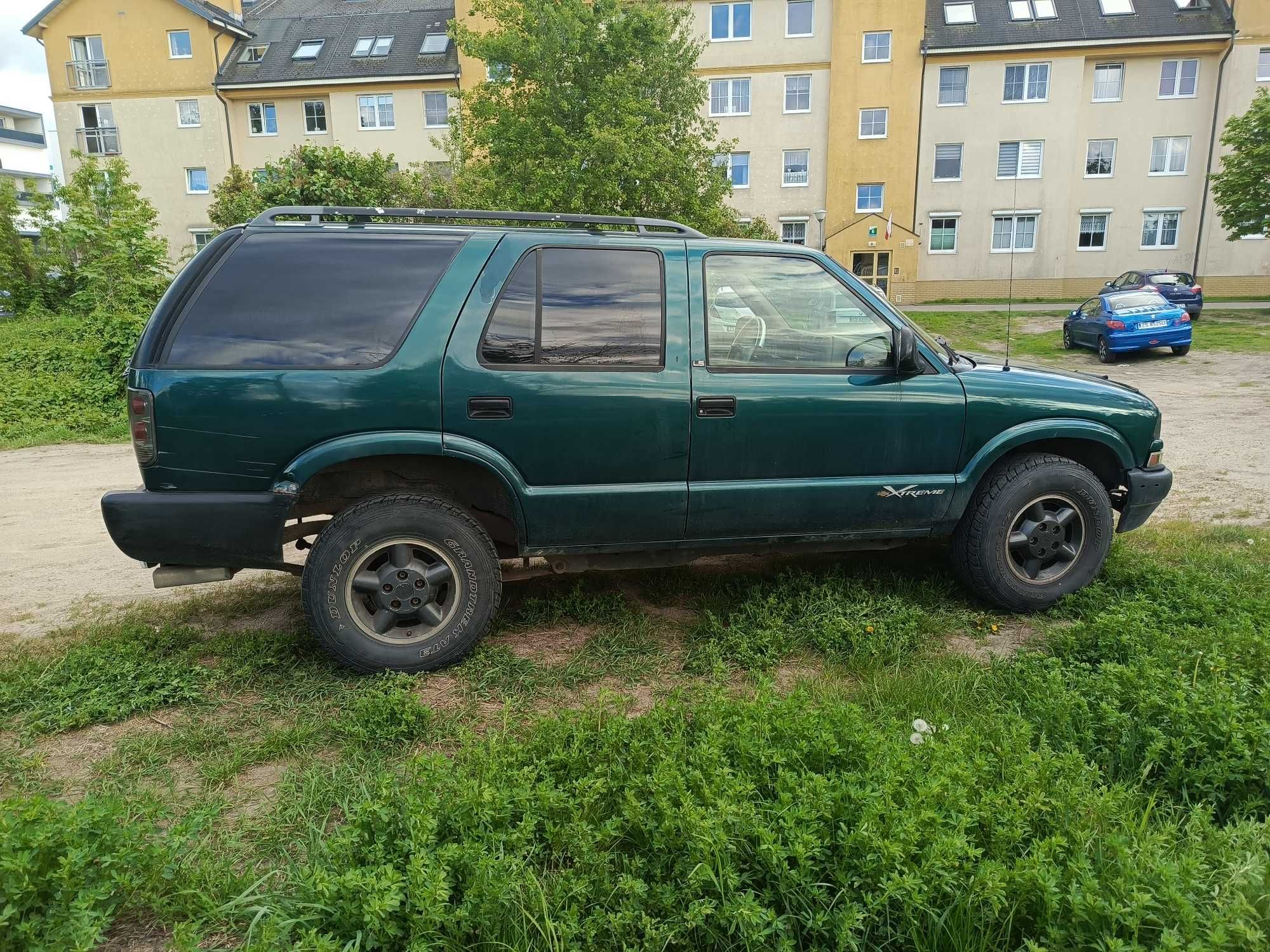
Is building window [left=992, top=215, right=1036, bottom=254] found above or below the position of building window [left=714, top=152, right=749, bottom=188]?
below

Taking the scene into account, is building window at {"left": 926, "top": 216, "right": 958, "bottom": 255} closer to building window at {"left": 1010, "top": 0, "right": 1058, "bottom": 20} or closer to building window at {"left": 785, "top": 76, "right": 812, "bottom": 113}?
building window at {"left": 785, "top": 76, "right": 812, "bottom": 113}

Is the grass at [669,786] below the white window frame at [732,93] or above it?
below

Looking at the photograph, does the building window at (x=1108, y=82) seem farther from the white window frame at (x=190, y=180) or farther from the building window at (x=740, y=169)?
the white window frame at (x=190, y=180)

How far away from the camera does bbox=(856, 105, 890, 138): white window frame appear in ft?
122

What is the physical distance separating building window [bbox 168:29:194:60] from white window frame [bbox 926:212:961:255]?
115 feet

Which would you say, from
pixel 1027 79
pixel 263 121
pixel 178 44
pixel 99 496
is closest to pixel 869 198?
pixel 1027 79

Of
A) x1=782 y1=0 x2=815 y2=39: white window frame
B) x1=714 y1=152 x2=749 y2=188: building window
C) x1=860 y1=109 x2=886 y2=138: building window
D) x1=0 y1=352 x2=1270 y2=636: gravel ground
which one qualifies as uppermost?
x1=782 y1=0 x2=815 y2=39: white window frame

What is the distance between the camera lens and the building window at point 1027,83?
36438 millimetres

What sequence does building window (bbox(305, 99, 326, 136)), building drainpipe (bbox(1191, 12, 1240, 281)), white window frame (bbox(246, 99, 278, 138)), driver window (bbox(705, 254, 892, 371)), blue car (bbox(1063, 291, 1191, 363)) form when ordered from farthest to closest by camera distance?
white window frame (bbox(246, 99, 278, 138))
building window (bbox(305, 99, 326, 136))
building drainpipe (bbox(1191, 12, 1240, 281))
blue car (bbox(1063, 291, 1191, 363))
driver window (bbox(705, 254, 892, 371))

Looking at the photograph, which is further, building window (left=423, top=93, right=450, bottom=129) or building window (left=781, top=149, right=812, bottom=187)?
building window (left=423, top=93, right=450, bottom=129)

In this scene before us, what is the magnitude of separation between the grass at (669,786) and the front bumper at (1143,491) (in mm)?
452

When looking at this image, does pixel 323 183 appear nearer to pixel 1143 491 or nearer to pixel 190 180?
pixel 1143 491

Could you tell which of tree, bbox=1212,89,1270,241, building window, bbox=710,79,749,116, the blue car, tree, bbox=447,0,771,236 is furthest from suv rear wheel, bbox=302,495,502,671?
building window, bbox=710,79,749,116

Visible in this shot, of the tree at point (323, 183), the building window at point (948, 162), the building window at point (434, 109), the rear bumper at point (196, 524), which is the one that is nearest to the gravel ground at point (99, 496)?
the rear bumper at point (196, 524)
